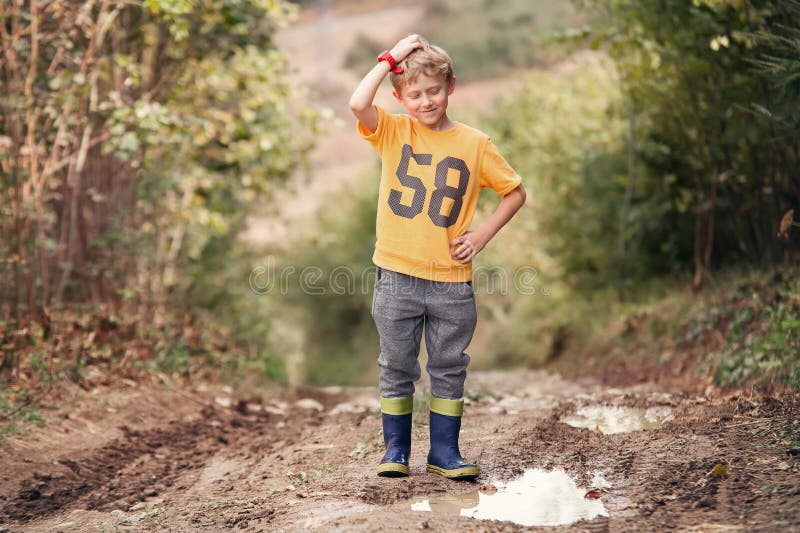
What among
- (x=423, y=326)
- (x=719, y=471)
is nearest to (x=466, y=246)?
(x=423, y=326)

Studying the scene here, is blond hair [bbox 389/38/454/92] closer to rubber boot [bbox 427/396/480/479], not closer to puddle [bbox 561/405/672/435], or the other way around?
rubber boot [bbox 427/396/480/479]

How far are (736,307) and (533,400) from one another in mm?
1900

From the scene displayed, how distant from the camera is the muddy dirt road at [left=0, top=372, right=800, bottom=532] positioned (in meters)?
3.19

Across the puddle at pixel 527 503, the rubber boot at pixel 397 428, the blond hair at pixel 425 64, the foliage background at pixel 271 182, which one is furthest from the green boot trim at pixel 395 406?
the foliage background at pixel 271 182

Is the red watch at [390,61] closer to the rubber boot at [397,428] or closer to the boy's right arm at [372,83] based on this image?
the boy's right arm at [372,83]

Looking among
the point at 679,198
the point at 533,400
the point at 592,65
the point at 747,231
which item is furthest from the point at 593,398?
the point at 592,65

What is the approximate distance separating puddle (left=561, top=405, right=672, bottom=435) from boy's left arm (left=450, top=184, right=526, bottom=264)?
1.45 m

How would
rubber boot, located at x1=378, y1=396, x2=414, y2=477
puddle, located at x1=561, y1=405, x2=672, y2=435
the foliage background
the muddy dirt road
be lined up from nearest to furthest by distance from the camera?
1. the muddy dirt road
2. rubber boot, located at x1=378, y1=396, x2=414, y2=477
3. puddle, located at x1=561, y1=405, x2=672, y2=435
4. the foliage background

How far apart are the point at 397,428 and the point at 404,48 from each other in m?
1.69

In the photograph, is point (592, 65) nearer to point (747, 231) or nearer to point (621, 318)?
point (621, 318)

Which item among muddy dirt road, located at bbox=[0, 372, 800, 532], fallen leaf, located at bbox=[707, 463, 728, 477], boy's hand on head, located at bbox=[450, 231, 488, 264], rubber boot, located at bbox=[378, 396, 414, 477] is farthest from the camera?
rubber boot, located at bbox=[378, 396, 414, 477]

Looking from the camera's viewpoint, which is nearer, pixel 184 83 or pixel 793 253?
pixel 793 253

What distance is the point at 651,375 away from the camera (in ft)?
23.4

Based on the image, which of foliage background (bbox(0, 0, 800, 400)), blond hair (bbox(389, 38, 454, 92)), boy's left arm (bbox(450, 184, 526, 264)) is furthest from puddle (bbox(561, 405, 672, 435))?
blond hair (bbox(389, 38, 454, 92))
